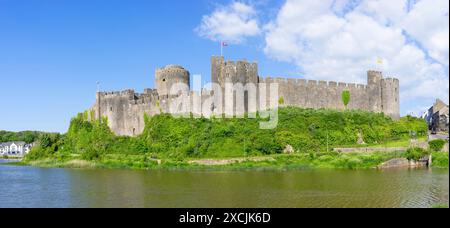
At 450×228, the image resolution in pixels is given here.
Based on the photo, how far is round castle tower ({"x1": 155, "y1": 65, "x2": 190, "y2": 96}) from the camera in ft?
121

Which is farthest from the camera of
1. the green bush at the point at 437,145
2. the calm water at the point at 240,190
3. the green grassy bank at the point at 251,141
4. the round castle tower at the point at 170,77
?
the round castle tower at the point at 170,77

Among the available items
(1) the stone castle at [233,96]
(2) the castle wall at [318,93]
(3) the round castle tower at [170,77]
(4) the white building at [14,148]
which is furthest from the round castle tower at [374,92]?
(4) the white building at [14,148]

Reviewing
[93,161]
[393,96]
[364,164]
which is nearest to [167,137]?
[93,161]

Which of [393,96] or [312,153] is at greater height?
[393,96]

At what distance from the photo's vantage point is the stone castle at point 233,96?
31.6 metres

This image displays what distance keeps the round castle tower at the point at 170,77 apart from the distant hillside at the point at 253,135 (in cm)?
268

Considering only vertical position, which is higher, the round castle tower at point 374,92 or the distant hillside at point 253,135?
the round castle tower at point 374,92

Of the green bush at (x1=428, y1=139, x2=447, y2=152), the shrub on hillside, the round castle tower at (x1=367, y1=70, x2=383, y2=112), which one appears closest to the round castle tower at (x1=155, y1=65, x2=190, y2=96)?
the round castle tower at (x1=367, y1=70, x2=383, y2=112)

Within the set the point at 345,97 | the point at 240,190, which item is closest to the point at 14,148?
the point at 345,97

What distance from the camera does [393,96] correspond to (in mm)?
37094

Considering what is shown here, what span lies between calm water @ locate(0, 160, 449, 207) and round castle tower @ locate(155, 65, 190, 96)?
13677 mm

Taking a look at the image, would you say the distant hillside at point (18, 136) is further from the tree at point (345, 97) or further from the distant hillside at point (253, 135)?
the tree at point (345, 97)
